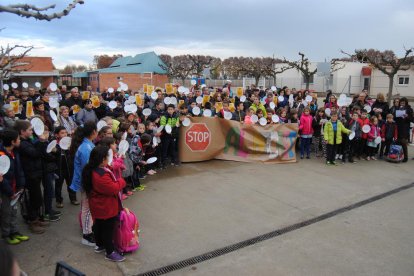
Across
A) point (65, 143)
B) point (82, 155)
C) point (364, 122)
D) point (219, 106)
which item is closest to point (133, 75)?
point (219, 106)

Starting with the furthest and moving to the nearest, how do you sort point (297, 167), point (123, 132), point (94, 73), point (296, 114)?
point (94, 73), point (296, 114), point (297, 167), point (123, 132)

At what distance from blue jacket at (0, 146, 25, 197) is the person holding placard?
15 cm

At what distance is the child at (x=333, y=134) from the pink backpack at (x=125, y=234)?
20.4ft

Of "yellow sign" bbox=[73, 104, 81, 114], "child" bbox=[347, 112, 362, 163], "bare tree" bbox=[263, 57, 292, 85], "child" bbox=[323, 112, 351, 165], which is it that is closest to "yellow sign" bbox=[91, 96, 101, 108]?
"yellow sign" bbox=[73, 104, 81, 114]

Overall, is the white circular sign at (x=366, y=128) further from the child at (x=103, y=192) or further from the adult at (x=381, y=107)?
the child at (x=103, y=192)

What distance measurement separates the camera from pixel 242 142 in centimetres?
885

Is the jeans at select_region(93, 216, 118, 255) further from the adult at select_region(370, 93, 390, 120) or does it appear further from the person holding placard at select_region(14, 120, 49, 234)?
the adult at select_region(370, 93, 390, 120)

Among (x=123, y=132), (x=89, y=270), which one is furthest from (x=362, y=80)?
(x=89, y=270)

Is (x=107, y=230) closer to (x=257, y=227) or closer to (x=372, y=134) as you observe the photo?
(x=257, y=227)

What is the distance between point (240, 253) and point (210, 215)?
1.23 meters

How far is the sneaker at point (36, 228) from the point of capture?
4695 mm

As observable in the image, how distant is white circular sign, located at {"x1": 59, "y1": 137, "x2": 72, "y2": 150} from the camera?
16.9 ft

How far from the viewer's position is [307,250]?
4316 mm

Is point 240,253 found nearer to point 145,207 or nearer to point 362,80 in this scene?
point 145,207
